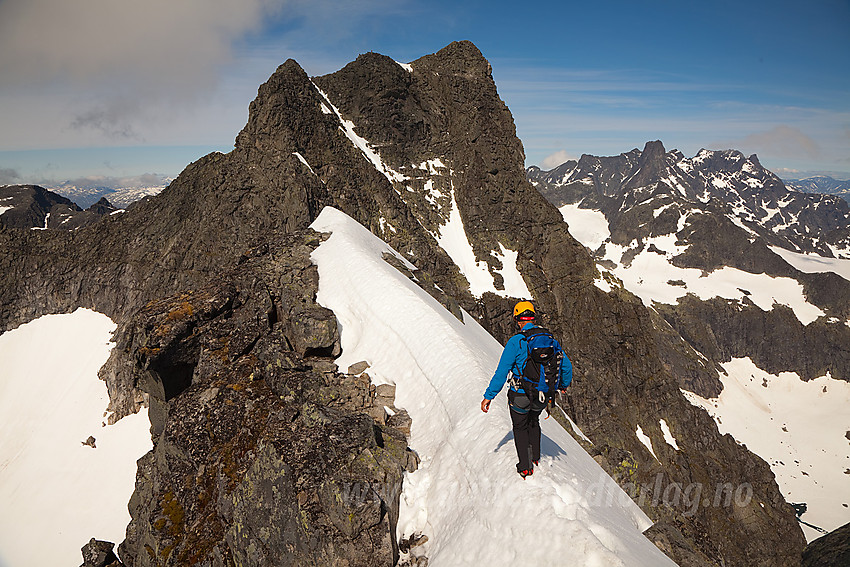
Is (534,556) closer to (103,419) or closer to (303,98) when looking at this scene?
(103,419)

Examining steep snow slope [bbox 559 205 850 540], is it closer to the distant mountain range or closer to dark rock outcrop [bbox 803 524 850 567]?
the distant mountain range

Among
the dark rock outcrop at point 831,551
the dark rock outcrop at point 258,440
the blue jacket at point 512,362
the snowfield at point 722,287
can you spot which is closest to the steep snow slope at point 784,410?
the snowfield at point 722,287

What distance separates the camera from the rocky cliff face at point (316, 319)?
1134 cm

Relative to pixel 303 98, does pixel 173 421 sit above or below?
below

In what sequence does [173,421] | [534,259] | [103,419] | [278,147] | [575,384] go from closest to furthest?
[173,421], [103,419], [278,147], [575,384], [534,259]

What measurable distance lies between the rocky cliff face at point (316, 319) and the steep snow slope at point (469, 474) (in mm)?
939

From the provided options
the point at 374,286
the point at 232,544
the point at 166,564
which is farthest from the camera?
the point at 374,286

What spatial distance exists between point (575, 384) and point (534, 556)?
172 feet

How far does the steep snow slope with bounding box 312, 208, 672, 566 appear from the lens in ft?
26.5

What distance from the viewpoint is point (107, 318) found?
48406 mm

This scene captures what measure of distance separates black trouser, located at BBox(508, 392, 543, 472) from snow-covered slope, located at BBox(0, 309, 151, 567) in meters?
33.4

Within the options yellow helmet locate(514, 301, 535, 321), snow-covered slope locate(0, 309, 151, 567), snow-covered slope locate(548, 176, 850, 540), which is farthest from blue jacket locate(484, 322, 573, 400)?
snow-covered slope locate(548, 176, 850, 540)

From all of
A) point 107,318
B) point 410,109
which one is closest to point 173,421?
point 107,318

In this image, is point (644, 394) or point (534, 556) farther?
point (644, 394)
